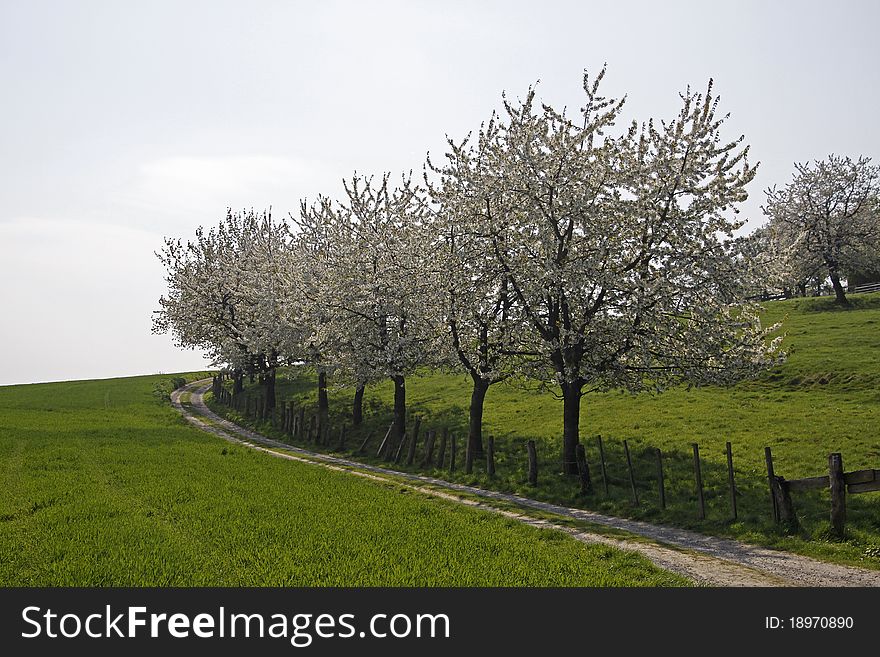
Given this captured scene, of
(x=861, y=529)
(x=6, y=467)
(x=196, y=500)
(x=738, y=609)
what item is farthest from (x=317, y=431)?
(x=738, y=609)

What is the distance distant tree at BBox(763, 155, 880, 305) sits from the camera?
2367 inches

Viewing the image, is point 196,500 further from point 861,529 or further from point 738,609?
point 861,529

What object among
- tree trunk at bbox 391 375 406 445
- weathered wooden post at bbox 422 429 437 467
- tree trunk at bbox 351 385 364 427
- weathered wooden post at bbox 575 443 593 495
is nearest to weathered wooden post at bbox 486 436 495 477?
weathered wooden post at bbox 422 429 437 467

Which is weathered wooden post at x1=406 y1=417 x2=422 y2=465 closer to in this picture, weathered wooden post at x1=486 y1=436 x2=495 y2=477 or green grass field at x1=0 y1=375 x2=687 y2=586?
weathered wooden post at x1=486 y1=436 x2=495 y2=477

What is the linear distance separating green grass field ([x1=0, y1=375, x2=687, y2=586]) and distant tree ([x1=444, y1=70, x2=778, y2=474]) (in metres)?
8.39

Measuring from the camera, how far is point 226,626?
9.14 m

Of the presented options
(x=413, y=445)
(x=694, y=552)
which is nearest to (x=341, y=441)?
(x=413, y=445)

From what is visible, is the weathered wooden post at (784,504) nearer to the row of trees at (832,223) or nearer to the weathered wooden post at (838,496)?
the weathered wooden post at (838,496)

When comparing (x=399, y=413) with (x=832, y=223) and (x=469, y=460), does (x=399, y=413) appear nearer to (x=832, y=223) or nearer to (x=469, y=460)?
(x=469, y=460)

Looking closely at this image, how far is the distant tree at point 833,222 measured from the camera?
197ft

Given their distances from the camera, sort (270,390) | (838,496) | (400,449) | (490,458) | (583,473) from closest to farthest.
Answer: (838,496), (583,473), (490,458), (400,449), (270,390)

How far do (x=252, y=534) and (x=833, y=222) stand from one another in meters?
62.9

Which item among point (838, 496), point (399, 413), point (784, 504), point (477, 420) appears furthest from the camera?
point (399, 413)

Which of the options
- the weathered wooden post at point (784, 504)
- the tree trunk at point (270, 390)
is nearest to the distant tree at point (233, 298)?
the tree trunk at point (270, 390)
